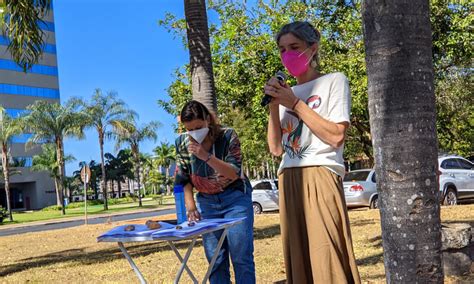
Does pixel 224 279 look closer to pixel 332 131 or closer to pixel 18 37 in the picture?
pixel 332 131

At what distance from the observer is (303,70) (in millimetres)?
2617

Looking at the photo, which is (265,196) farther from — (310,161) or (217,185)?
(310,161)

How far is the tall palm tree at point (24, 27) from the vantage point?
988cm

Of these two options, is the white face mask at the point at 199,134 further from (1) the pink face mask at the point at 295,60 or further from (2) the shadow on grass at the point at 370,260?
(2) the shadow on grass at the point at 370,260

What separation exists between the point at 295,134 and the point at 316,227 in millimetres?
468

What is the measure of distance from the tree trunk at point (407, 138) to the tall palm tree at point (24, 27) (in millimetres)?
9176

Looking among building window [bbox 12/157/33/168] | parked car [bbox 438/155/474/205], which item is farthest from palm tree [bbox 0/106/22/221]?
parked car [bbox 438/155/474/205]

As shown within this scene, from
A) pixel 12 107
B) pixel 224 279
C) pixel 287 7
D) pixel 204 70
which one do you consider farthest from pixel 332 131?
pixel 12 107

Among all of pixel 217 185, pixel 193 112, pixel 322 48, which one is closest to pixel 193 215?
pixel 217 185

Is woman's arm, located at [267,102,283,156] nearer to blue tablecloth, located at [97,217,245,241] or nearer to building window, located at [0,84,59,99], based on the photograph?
blue tablecloth, located at [97,217,245,241]

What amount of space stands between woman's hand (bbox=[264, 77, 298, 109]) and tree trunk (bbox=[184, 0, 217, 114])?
464 cm

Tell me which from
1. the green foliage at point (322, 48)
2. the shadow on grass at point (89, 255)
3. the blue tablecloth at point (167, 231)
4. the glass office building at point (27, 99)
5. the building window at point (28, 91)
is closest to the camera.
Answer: the blue tablecloth at point (167, 231)

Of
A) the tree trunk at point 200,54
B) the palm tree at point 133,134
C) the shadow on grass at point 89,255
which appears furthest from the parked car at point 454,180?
the palm tree at point 133,134

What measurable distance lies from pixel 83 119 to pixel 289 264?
3435 centimetres
